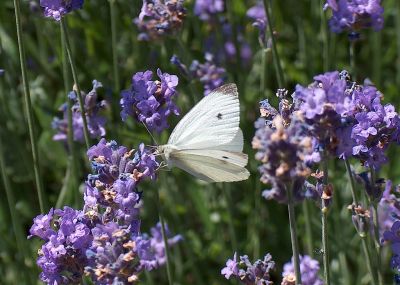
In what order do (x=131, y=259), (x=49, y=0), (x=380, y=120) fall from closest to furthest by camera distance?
(x=131, y=259), (x=380, y=120), (x=49, y=0)

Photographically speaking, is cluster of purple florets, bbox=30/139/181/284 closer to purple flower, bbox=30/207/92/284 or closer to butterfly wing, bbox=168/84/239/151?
purple flower, bbox=30/207/92/284

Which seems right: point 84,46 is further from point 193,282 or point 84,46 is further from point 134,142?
point 193,282

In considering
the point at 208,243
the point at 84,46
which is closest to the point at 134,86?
the point at 208,243

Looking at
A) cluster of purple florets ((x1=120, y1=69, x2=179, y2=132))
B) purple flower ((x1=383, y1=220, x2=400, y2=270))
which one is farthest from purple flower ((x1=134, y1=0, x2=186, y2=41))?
purple flower ((x1=383, y1=220, x2=400, y2=270))

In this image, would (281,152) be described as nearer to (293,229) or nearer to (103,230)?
(293,229)

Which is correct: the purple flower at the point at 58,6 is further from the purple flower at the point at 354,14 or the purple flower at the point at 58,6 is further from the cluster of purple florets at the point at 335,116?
the purple flower at the point at 354,14

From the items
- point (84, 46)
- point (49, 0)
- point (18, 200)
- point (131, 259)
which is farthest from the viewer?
point (84, 46)

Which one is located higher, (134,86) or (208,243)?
(134,86)

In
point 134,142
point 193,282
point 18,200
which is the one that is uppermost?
point 134,142

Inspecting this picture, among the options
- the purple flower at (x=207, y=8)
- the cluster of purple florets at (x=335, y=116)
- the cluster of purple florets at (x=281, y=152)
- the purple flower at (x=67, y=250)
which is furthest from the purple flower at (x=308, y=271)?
the purple flower at (x=207, y=8)
